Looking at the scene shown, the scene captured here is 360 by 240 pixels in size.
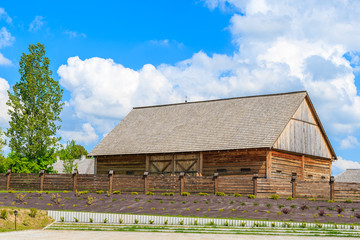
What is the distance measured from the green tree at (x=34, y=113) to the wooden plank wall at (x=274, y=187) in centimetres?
2326

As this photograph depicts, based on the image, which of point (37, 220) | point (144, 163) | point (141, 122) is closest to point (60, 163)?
point (141, 122)

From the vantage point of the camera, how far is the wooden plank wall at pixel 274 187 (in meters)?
28.2

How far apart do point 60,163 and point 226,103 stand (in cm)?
5005

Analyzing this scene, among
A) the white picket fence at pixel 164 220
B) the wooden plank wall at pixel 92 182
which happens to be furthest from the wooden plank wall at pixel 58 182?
the white picket fence at pixel 164 220

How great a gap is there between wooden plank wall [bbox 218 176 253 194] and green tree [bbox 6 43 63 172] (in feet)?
69.5

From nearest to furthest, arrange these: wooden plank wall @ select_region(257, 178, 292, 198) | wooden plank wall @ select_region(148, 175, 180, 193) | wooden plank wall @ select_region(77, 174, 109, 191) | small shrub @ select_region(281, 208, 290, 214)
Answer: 1. small shrub @ select_region(281, 208, 290, 214)
2. wooden plank wall @ select_region(257, 178, 292, 198)
3. wooden plank wall @ select_region(148, 175, 180, 193)
4. wooden plank wall @ select_region(77, 174, 109, 191)

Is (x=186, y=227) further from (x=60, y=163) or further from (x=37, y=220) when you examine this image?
(x=60, y=163)

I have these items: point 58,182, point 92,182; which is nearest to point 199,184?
point 92,182

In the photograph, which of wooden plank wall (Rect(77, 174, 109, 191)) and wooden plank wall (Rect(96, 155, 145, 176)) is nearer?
wooden plank wall (Rect(77, 174, 109, 191))

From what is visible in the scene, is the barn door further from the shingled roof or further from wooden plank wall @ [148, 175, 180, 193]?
wooden plank wall @ [148, 175, 180, 193]

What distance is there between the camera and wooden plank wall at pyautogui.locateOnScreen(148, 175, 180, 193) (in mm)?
29656

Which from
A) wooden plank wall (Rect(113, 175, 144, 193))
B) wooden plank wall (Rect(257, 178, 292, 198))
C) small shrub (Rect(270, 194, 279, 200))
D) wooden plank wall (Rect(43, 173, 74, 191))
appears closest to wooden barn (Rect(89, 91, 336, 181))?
wooden plank wall (Rect(257, 178, 292, 198))

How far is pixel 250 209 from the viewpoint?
24172mm

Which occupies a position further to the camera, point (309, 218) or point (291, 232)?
point (309, 218)
